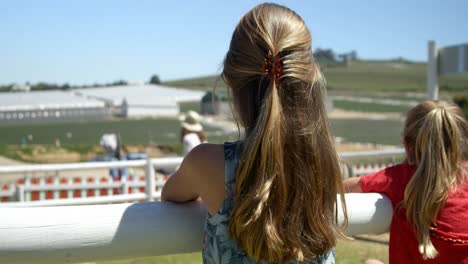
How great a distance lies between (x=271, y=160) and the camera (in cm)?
126

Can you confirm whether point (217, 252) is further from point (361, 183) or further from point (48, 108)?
point (48, 108)

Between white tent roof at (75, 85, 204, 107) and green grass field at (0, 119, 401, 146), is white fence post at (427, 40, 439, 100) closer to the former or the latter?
green grass field at (0, 119, 401, 146)

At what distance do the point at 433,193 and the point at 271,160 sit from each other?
0.70 meters

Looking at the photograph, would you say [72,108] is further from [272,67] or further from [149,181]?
[272,67]

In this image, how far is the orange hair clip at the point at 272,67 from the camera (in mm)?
1296

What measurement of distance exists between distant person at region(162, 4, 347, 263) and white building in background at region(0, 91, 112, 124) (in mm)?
59571

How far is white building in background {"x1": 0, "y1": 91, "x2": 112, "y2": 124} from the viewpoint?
191ft

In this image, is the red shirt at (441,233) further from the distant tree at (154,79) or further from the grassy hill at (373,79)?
the distant tree at (154,79)

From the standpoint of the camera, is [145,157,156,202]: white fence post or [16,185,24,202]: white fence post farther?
[16,185,24,202]: white fence post

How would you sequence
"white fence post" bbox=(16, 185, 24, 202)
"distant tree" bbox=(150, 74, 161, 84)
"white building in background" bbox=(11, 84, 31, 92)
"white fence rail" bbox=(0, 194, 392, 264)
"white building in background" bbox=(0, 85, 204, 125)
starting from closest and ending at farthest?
"white fence rail" bbox=(0, 194, 392, 264) → "white fence post" bbox=(16, 185, 24, 202) → "white building in background" bbox=(0, 85, 204, 125) → "white building in background" bbox=(11, 84, 31, 92) → "distant tree" bbox=(150, 74, 161, 84)

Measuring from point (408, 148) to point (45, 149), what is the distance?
2792cm

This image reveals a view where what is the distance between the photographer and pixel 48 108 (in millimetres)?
59188

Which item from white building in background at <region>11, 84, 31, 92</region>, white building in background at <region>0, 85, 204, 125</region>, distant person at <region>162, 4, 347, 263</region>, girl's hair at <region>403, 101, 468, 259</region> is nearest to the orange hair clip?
distant person at <region>162, 4, 347, 263</region>

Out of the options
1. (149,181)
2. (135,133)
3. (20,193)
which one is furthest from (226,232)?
(135,133)
